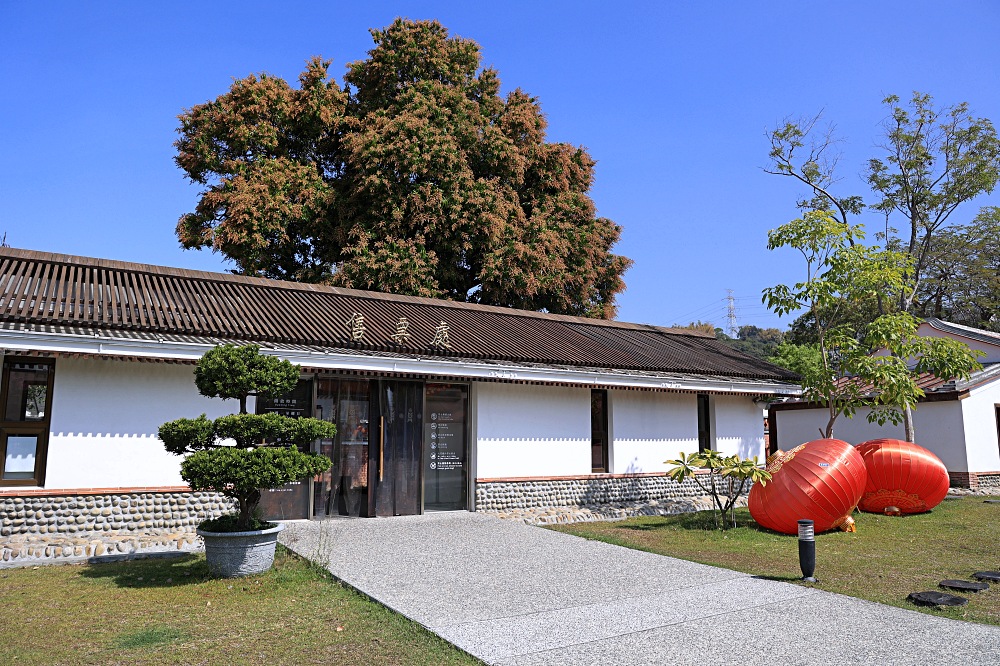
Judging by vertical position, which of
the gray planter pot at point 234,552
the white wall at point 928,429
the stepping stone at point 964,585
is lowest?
the stepping stone at point 964,585

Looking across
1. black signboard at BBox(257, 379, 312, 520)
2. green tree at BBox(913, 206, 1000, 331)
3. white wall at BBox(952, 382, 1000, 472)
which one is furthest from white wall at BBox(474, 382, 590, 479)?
green tree at BBox(913, 206, 1000, 331)

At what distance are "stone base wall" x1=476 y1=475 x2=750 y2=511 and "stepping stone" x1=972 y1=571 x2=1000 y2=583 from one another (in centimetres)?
707

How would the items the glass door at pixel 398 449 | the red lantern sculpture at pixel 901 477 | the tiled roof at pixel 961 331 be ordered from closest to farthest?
the glass door at pixel 398 449
the red lantern sculpture at pixel 901 477
the tiled roof at pixel 961 331

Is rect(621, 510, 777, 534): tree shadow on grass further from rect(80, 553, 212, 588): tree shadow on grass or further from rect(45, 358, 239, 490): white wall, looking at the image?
rect(45, 358, 239, 490): white wall

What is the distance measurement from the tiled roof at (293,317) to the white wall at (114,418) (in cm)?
Answer: 74

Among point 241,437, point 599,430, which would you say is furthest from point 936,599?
point 599,430

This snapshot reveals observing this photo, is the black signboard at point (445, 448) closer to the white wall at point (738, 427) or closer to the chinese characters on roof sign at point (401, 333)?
the chinese characters on roof sign at point (401, 333)

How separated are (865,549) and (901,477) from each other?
439cm

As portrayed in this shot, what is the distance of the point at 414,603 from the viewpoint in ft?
21.5

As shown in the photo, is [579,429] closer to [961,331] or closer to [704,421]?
[704,421]

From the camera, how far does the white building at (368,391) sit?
9.68 m

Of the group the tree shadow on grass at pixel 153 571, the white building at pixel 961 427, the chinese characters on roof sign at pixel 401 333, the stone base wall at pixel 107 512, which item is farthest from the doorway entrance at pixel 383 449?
the white building at pixel 961 427

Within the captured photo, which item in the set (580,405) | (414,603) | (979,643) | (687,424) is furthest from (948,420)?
(414,603)

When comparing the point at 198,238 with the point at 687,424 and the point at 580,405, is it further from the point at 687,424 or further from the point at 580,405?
the point at 687,424
